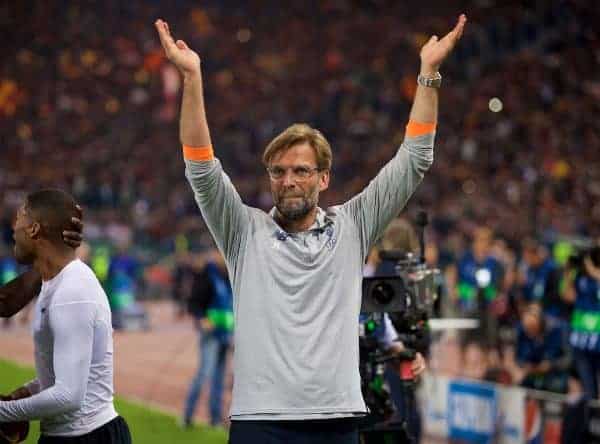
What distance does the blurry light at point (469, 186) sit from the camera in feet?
90.7

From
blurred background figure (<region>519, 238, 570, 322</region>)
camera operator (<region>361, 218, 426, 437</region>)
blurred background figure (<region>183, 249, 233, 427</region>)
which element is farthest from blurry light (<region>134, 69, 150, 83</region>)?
camera operator (<region>361, 218, 426, 437</region>)

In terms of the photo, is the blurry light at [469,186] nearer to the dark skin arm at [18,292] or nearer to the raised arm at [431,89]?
the dark skin arm at [18,292]

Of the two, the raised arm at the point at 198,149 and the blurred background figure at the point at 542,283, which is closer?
the raised arm at the point at 198,149

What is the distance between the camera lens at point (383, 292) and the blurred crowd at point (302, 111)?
11651 mm

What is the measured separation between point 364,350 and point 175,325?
18.6 m

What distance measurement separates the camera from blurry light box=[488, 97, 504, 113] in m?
30.3

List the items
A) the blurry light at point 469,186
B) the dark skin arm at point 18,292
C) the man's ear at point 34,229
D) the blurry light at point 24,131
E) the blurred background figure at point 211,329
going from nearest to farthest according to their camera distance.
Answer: the man's ear at point 34,229 < the dark skin arm at point 18,292 < the blurred background figure at point 211,329 < the blurry light at point 469,186 < the blurry light at point 24,131

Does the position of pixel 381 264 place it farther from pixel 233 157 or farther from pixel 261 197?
pixel 233 157

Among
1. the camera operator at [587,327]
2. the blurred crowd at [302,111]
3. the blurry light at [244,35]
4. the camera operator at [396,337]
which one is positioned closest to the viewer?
the camera operator at [396,337]

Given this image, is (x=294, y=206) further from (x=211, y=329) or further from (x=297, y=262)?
(x=211, y=329)

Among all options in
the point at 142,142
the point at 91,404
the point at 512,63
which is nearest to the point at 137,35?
the point at 142,142

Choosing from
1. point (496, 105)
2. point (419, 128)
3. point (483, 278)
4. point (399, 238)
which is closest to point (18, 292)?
point (419, 128)

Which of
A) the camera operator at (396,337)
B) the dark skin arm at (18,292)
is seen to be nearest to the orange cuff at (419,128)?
the dark skin arm at (18,292)

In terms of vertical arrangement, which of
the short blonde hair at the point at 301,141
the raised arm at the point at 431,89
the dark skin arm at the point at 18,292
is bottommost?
the dark skin arm at the point at 18,292
